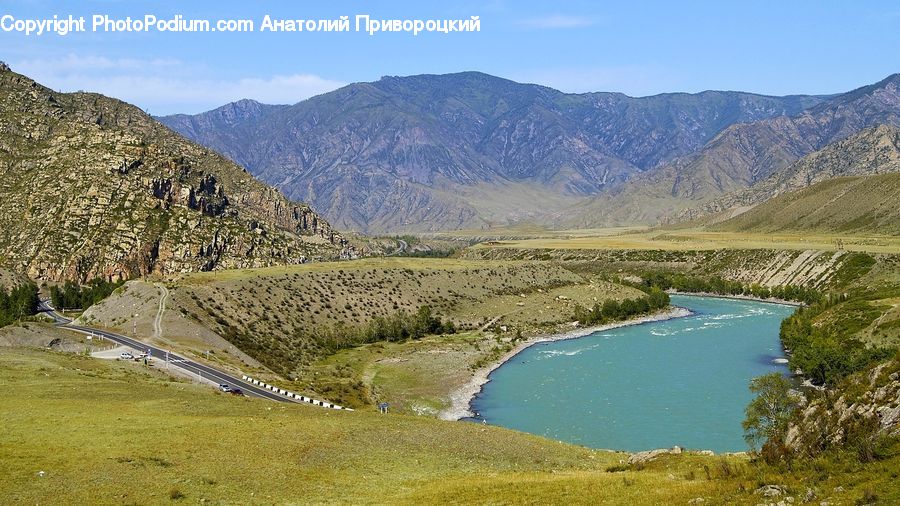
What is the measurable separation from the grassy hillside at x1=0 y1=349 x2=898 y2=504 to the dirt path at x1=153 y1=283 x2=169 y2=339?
3832 centimetres

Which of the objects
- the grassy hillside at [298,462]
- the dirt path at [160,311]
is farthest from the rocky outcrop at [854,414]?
the dirt path at [160,311]

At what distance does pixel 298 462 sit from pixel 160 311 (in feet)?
216

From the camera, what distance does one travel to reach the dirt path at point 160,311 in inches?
3285

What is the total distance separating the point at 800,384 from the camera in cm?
8006

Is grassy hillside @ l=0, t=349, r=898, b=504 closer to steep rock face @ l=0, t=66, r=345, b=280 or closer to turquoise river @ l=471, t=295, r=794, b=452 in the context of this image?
turquoise river @ l=471, t=295, r=794, b=452

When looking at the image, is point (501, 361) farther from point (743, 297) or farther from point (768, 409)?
point (743, 297)

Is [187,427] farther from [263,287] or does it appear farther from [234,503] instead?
[263,287]

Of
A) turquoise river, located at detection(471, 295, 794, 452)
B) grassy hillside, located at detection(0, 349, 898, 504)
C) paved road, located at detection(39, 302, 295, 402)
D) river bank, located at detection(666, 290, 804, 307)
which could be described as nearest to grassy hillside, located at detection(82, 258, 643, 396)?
paved road, located at detection(39, 302, 295, 402)

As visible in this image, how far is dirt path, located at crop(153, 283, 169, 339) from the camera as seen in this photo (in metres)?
83.4

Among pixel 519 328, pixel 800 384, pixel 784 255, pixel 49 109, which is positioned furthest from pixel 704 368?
pixel 49 109

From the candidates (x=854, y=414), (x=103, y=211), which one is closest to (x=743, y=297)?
(x=103, y=211)

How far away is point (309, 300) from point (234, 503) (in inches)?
3735

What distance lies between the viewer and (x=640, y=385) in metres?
84.8

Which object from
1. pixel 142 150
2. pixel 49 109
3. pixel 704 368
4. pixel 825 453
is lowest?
pixel 704 368
